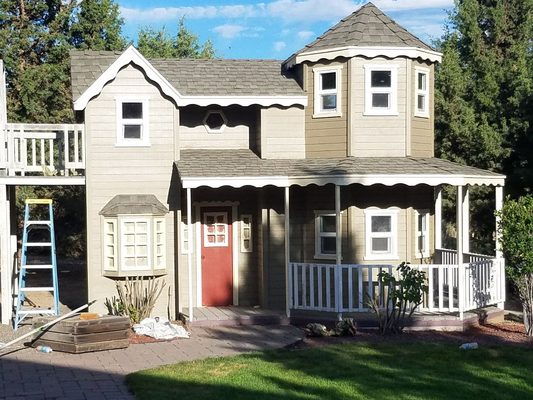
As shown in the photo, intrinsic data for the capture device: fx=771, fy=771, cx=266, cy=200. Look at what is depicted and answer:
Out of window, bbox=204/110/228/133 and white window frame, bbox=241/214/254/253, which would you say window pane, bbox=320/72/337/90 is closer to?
window, bbox=204/110/228/133

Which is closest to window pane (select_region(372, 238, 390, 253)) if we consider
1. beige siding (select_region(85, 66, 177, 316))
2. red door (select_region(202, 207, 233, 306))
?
red door (select_region(202, 207, 233, 306))

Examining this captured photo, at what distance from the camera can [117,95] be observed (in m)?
17.2

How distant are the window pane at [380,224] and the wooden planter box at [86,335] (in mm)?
6451

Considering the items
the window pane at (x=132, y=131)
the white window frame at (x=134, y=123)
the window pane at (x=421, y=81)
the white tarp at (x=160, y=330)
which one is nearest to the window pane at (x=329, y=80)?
the window pane at (x=421, y=81)

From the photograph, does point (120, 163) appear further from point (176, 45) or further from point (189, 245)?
point (176, 45)

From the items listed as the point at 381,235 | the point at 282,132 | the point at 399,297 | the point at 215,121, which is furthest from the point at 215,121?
the point at 399,297

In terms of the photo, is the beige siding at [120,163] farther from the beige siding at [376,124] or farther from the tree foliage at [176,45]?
the tree foliage at [176,45]

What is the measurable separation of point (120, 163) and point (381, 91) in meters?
6.20

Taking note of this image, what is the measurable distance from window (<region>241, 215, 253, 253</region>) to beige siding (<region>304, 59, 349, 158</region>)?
211cm

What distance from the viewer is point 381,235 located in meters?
17.6

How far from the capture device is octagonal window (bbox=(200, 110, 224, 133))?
18578mm

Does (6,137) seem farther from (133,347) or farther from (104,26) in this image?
(104,26)

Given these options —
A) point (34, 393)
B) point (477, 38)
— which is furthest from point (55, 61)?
point (34, 393)

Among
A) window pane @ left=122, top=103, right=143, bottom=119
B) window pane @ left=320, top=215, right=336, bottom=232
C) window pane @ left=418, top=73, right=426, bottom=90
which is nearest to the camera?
window pane @ left=122, top=103, right=143, bottom=119
